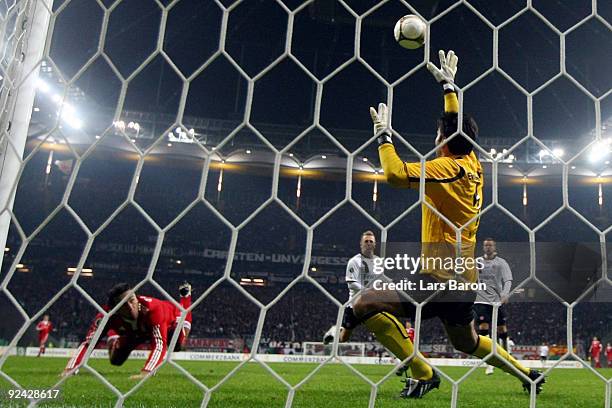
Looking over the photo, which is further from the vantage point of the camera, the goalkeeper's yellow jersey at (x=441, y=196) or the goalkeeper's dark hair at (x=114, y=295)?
the goalkeeper's dark hair at (x=114, y=295)

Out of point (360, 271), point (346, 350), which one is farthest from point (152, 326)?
point (346, 350)

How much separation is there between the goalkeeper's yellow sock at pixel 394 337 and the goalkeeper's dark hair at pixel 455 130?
72 cm

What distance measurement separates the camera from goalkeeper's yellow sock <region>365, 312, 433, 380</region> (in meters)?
2.13

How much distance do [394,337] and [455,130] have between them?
870mm

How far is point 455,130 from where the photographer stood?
1860mm

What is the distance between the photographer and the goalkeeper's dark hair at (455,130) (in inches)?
68.3

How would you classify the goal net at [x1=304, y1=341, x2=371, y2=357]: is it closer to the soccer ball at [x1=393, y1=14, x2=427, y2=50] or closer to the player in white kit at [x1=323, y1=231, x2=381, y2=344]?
the player in white kit at [x1=323, y1=231, x2=381, y2=344]

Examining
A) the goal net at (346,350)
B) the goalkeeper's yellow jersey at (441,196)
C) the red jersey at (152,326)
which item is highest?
the goalkeeper's yellow jersey at (441,196)

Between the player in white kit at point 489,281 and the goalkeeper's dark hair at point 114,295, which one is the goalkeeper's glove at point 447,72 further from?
the goalkeeper's dark hair at point 114,295

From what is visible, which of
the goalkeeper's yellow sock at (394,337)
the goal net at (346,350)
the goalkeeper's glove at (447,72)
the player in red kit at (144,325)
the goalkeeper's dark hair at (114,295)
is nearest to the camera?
the goalkeeper's glove at (447,72)

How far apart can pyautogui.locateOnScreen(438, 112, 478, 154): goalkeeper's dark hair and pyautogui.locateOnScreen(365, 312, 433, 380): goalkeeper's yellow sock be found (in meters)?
0.72

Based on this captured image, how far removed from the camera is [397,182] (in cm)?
167

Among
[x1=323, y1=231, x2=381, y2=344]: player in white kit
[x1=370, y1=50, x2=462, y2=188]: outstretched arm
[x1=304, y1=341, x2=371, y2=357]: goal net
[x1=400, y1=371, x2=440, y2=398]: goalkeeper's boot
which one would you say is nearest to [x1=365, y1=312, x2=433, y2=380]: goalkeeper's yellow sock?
[x1=400, y1=371, x2=440, y2=398]: goalkeeper's boot

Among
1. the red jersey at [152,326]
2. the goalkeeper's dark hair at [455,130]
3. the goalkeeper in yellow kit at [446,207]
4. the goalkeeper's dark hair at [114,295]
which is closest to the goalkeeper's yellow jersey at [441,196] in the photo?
the goalkeeper in yellow kit at [446,207]
